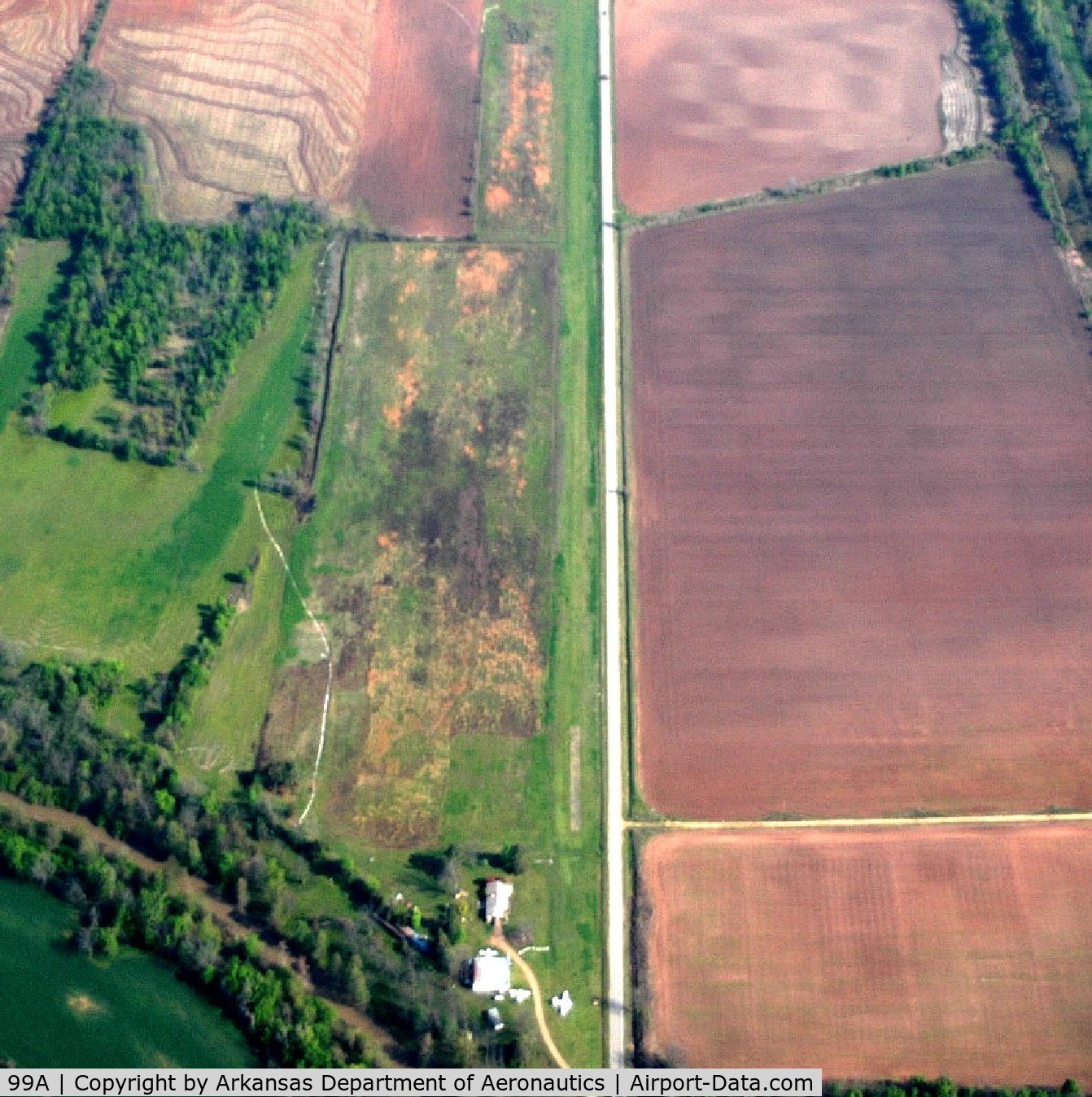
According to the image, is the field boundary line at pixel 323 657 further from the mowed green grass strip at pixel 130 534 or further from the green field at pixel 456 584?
the mowed green grass strip at pixel 130 534

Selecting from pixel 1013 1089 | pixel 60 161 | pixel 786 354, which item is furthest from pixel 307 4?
pixel 1013 1089

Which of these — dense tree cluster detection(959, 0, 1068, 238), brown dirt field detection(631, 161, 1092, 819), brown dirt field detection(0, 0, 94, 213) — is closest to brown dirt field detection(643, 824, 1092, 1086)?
brown dirt field detection(631, 161, 1092, 819)

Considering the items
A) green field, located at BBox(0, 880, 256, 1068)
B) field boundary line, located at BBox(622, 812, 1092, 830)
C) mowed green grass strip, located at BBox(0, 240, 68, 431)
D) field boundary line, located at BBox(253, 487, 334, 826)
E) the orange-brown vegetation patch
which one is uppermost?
the orange-brown vegetation patch

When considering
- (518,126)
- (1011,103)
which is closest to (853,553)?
(518,126)

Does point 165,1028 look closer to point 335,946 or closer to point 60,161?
point 335,946

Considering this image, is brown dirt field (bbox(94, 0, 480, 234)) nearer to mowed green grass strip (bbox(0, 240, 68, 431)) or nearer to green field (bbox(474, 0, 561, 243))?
green field (bbox(474, 0, 561, 243))

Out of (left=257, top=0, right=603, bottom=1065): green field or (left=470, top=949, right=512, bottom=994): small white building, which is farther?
(left=257, top=0, right=603, bottom=1065): green field
